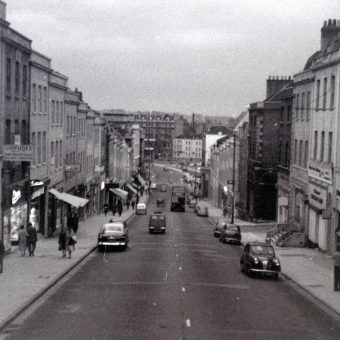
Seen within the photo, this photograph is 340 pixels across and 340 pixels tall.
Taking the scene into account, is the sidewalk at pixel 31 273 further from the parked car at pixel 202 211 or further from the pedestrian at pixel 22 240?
the parked car at pixel 202 211

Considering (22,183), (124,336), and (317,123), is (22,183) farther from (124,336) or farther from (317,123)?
(124,336)

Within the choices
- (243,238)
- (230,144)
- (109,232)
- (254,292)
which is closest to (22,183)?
(109,232)

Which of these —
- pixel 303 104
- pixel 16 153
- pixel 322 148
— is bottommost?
pixel 16 153

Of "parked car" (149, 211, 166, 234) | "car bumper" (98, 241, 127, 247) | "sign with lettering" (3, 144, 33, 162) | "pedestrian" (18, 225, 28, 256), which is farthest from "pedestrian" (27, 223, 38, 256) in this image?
"parked car" (149, 211, 166, 234)

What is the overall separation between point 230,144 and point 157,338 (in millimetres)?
82926

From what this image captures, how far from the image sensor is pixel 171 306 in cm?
2312

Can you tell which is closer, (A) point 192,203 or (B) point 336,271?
(B) point 336,271

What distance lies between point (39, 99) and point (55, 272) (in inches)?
749

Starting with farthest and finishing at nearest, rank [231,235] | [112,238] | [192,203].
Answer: [192,203]
[231,235]
[112,238]

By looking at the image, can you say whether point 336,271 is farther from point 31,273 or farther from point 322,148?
point 322,148

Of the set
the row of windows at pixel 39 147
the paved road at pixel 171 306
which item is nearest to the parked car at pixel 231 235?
the paved road at pixel 171 306

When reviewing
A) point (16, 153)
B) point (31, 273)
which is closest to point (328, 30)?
point (16, 153)

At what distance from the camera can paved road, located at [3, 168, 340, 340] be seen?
63.3 feet

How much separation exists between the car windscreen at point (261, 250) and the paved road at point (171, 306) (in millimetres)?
1369
